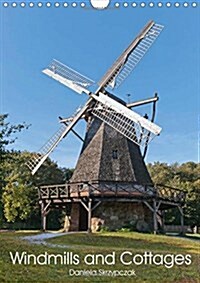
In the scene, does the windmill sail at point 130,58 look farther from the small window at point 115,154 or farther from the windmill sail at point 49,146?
the small window at point 115,154

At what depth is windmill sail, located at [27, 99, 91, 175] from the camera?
206 inches

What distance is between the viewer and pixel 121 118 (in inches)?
324

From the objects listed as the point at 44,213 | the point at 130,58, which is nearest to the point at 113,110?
the point at 130,58

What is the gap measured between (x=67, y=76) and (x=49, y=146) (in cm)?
166

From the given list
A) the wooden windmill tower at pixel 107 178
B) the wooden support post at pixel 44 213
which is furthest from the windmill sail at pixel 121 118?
the wooden support post at pixel 44 213

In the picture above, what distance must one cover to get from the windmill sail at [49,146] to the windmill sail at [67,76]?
1.82 feet

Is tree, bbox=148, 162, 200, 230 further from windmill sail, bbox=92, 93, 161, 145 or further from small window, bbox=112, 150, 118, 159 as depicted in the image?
windmill sail, bbox=92, 93, 161, 145

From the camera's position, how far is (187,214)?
9766 millimetres

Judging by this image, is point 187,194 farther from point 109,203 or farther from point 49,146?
point 49,146

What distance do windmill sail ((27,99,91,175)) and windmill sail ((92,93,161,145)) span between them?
30cm

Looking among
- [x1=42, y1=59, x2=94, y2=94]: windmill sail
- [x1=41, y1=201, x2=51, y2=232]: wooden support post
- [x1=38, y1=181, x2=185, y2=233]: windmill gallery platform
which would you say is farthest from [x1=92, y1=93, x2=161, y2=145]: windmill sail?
[x1=41, y1=201, x2=51, y2=232]: wooden support post

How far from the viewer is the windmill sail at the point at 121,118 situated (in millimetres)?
7801

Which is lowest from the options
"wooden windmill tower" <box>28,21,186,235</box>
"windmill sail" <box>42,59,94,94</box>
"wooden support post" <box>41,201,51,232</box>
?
"wooden support post" <box>41,201,51,232</box>

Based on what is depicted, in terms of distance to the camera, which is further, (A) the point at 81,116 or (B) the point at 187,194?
(B) the point at 187,194
